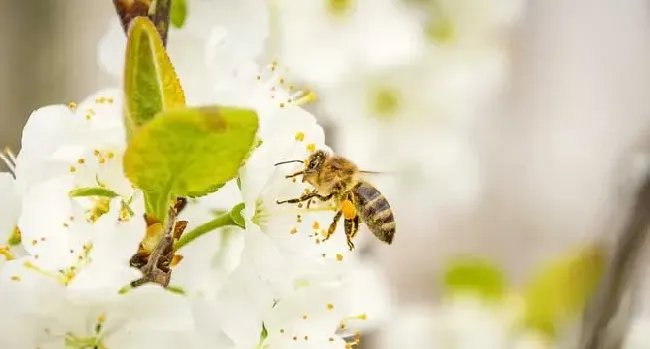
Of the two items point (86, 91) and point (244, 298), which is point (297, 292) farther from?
point (86, 91)

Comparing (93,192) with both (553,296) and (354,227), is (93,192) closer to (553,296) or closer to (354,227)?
(354,227)

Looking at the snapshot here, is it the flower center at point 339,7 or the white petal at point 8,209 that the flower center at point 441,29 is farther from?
the white petal at point 8,209

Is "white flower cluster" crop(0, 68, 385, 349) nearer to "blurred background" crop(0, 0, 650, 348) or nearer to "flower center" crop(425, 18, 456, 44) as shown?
"flower center" crop(425, 18, 456, 44)

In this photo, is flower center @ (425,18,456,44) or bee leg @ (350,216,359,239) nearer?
bee leg @ (350,216,359,239)

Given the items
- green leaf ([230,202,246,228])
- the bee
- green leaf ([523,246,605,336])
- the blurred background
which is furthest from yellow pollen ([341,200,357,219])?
the blurred background

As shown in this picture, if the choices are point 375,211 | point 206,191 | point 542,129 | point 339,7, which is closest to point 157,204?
point 206,191

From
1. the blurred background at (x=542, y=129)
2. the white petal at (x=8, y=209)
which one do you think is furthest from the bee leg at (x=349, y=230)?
the blurred background at (x=542, y=129)
